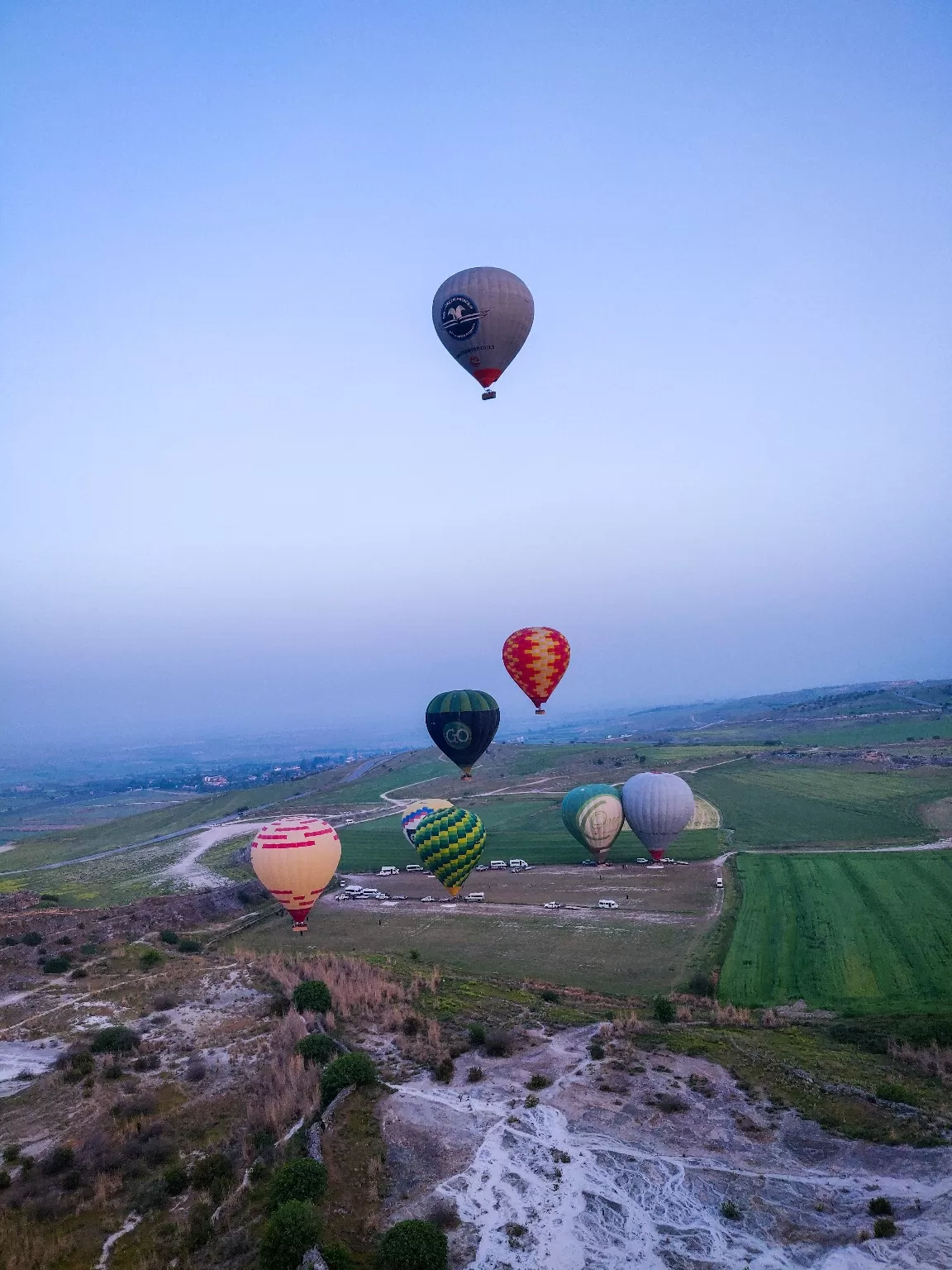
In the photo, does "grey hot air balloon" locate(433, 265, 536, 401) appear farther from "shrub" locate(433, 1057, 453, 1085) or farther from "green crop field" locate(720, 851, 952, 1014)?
"green crop field" locate(720, 851, 952, 1014)

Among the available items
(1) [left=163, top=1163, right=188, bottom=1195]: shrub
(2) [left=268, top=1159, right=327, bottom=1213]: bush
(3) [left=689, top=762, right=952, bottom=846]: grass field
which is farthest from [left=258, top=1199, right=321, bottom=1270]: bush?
(3) [left=689, top=762, right=952, bottom=846]: grass field

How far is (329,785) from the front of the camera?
11900 centimetres

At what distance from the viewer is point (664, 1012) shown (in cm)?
2508

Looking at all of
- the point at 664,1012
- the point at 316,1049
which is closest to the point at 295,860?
the point at 316,1049

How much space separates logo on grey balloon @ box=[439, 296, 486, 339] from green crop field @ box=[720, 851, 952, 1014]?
29.2 metres

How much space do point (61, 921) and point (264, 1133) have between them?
28.7 meters

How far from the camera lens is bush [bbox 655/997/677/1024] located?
25078 mm

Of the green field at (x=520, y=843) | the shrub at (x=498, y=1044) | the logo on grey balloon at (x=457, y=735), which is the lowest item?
the green field at (x=520, y=843)

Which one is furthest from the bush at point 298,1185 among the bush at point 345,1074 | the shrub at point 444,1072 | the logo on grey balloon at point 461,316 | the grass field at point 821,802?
the grass field at point 821,802

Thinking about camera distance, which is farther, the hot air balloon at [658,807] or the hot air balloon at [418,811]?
the hot air balloon at [418,811]

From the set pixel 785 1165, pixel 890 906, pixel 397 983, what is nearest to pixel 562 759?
pixel 890 906

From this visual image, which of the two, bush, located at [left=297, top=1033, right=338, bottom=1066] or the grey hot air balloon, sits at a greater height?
the grey hot air balloon

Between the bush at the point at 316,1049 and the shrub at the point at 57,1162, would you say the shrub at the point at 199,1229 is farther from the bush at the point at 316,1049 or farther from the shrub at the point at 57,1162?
the bush at the point at 316,1049

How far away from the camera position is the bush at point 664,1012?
82.3ft
